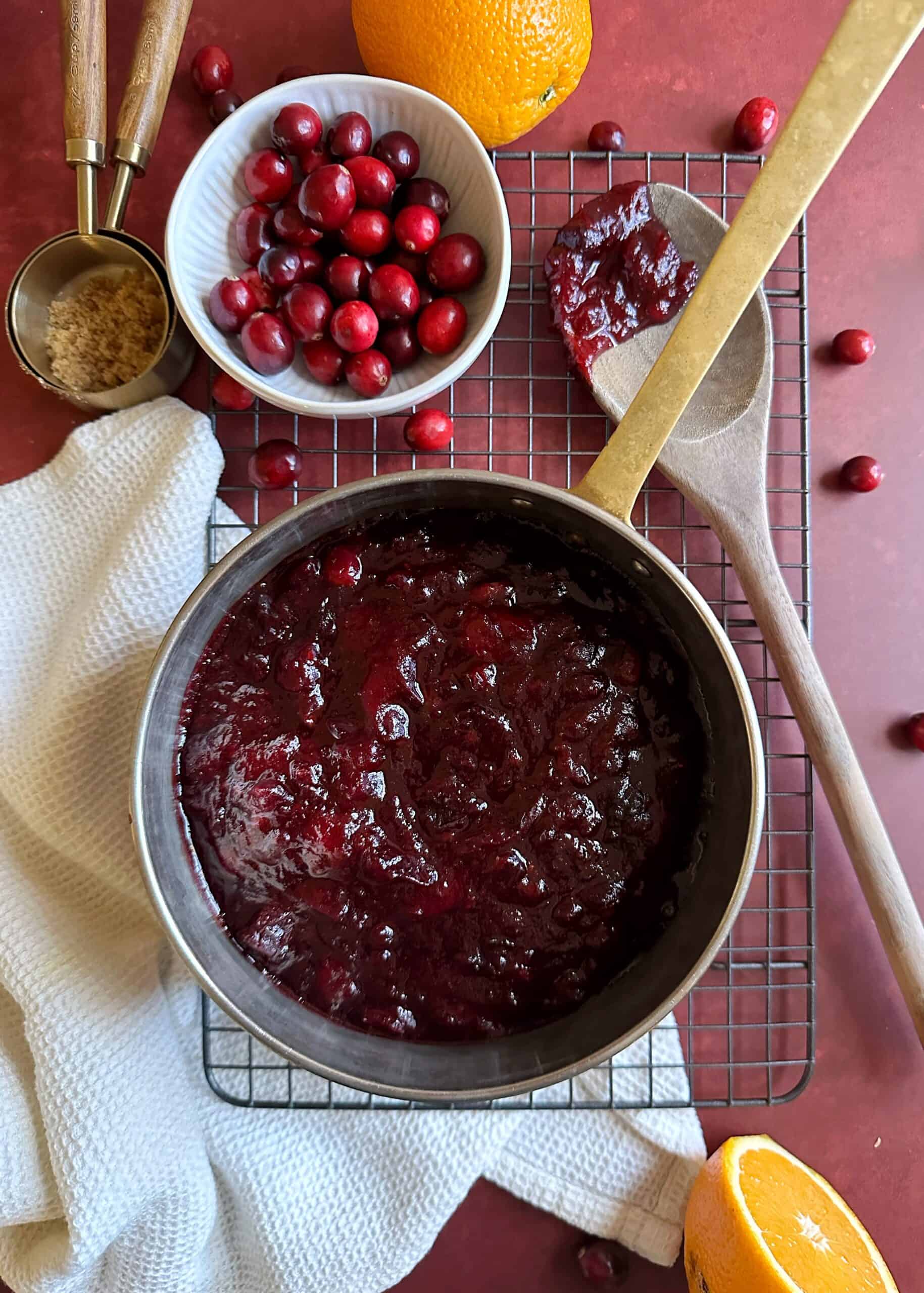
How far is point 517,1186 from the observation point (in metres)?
1.20

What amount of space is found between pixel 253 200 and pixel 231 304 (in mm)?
159

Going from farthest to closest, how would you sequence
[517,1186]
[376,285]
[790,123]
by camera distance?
[517,1186]
[376,285]
[790,123]

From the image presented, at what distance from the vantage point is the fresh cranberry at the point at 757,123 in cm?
121

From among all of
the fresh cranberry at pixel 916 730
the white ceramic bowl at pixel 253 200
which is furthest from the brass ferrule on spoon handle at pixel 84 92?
the fresh cranberry at pixel 916 730

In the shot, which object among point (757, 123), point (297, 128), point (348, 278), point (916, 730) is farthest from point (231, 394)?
point (916, 730)

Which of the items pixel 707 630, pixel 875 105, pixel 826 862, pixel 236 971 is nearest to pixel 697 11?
pixel 875 105

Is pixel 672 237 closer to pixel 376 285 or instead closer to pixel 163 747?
pixel 376 285

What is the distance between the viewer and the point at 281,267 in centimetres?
108

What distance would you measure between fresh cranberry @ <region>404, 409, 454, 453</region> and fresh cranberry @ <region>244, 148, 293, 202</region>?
31 cm

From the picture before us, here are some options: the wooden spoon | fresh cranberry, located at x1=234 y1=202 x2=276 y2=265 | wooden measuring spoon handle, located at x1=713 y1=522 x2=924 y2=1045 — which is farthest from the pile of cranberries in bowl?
wooden measuring spoon handle, located at x1=713 y1=522 x2=924 y2=1045

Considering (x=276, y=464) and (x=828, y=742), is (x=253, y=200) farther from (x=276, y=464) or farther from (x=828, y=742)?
(x=828, y=742)

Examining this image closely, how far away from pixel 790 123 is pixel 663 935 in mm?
787

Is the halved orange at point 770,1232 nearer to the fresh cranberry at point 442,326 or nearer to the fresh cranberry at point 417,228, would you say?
the fresh cranberry at point 442,326

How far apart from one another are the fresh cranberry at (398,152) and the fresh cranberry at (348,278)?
12 centimetres
